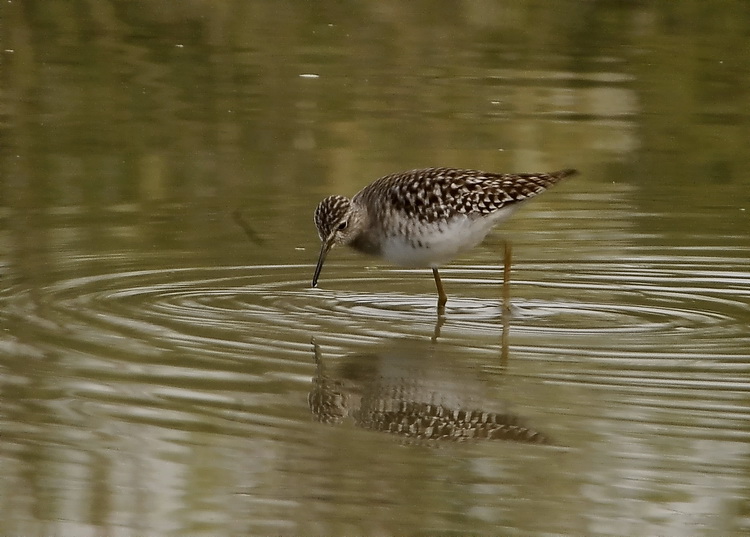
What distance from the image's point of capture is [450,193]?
10148mm

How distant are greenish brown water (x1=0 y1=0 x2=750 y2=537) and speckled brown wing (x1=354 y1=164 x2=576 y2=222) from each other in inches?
19.7

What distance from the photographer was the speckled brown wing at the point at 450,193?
33.2 ft

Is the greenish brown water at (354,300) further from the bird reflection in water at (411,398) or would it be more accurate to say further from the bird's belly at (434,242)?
the bird's belly at (434,242)

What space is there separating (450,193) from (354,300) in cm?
91

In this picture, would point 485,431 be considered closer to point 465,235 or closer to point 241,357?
point 241,357

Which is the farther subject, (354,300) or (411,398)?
(354,300)

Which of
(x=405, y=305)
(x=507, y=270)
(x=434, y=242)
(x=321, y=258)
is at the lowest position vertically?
(x=405, y=305)

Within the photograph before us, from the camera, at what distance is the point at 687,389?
795cm

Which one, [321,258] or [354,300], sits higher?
[321,258]

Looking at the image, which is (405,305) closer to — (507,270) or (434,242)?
(434,242)

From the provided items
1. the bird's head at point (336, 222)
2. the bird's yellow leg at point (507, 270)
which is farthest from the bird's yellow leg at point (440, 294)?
the bird's head at point (336, 222)

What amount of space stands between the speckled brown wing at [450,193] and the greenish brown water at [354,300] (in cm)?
50

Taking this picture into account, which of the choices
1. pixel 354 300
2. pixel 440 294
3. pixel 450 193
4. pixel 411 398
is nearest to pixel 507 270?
pixel 440 294

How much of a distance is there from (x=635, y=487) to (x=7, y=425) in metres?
2.87
